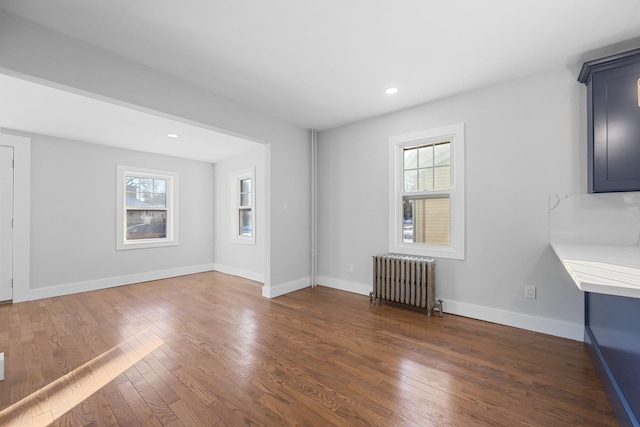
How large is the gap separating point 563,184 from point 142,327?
14.6 ft

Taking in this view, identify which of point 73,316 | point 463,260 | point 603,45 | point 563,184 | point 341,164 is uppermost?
point 603,45

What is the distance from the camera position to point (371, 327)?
278 centimetres

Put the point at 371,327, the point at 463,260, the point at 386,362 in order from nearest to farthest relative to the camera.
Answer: the point at 386,362 < the point at 371,327 < the point at 463,260

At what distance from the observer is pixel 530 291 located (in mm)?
2646

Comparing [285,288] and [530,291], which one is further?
[285,288]

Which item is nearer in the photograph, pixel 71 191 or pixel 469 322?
pixel 469 322

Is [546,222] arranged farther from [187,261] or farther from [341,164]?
[187,261]

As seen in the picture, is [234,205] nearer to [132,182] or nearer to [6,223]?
[132,182]

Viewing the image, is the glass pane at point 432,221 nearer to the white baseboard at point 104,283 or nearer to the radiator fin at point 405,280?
the radiator fin at point 405,280

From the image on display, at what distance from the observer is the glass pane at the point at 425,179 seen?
3402mm

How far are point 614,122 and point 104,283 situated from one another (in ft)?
22.0

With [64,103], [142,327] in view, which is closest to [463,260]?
[142,327]

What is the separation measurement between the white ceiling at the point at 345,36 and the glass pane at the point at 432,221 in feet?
4.41

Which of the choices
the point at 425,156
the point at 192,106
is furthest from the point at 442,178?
the point at 192,106
